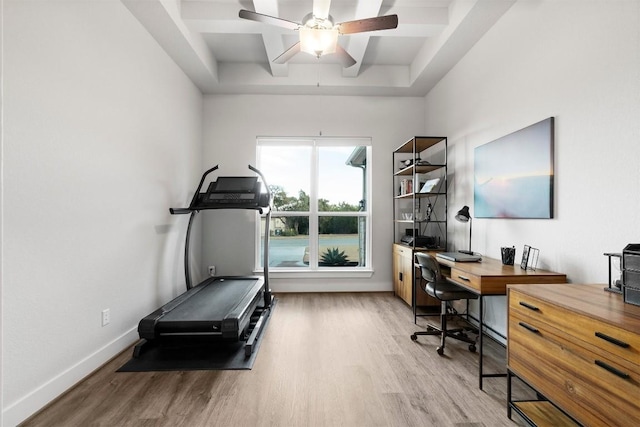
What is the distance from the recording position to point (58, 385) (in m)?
1.92

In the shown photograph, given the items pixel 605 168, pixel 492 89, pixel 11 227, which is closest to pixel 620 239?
pixel 605 168

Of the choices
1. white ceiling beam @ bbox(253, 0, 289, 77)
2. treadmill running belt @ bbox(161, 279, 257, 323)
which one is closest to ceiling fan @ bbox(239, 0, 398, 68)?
white ceiling beam @ bbox(253, 0, 289, 77)

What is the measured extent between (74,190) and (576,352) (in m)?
3.11

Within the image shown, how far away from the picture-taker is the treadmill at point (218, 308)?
97.4 inches

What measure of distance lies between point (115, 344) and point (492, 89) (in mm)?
4255

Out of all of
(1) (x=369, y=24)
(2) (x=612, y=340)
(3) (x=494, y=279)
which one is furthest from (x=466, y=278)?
(1) (x=369, y=24)

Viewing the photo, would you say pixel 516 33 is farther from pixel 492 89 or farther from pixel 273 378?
pixel 273 378

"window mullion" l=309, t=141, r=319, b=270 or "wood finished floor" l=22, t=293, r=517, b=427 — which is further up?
"window mullion" l=309, t=141, r=319, b=270

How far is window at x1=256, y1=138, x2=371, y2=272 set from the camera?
4629 millimetres

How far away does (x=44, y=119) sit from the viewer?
1831 mm

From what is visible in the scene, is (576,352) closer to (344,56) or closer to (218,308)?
(218,308)

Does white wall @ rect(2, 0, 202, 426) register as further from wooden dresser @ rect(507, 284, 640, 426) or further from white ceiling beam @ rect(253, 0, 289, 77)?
wooden dresser @ rect(507, 284, 640, 426)

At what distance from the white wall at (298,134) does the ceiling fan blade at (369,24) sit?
2074 millimetres

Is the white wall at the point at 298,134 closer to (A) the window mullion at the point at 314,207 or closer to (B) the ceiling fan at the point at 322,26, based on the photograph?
(A) the window mullion at the point at 314,207
